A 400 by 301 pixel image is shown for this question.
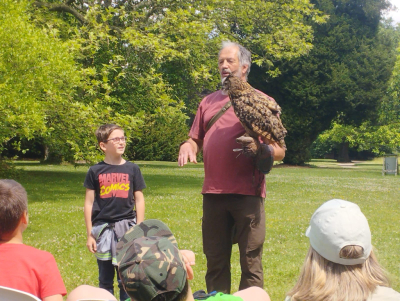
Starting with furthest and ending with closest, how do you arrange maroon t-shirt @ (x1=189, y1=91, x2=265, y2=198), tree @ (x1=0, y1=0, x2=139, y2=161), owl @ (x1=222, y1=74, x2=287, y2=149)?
tree @ (x1=0, y1=0, x2=139, y2=161)
maroon t-shirt @ (x1=189, y1=91, x2=265, y2=198)
owl @ (x1=222, y1=74, x2=287, y2=149)

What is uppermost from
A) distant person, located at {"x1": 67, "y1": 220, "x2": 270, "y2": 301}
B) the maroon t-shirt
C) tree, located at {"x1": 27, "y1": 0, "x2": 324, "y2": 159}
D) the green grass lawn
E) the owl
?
tree, located at {"x1": 27, "y1": 0, "x2": 324, "y2": 159}

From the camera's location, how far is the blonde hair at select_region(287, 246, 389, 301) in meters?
2.11

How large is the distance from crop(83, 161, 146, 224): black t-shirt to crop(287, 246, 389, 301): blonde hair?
2.33 m

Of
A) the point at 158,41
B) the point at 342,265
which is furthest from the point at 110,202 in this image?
the point at 158,41

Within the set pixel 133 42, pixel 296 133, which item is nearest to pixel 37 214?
pixel 133 42

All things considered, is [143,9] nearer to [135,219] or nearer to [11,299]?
[135,219]

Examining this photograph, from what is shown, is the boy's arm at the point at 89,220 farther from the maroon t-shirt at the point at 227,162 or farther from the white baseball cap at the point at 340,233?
the white baseball cap at the point at 340,233

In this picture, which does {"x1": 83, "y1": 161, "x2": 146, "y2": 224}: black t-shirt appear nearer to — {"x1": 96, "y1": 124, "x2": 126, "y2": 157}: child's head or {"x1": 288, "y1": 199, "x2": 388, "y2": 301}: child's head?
{"x1": 96, "y1": 124, "x2": 126, "y2": 157}: child's head

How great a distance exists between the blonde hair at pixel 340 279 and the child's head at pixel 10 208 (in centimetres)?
151

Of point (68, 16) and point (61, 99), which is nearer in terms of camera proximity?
point (61, 99)

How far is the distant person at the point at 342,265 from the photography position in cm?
212

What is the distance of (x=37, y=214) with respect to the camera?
433 inches

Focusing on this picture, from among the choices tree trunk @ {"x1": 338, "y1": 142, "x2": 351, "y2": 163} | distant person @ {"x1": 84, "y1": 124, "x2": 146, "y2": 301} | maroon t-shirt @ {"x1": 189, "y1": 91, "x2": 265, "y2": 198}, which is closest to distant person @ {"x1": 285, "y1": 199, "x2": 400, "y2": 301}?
maroon t-shirt @ {"x1": 189, "y1": 91, "x2": 265, "y2": 198}

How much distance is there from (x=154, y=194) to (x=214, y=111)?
1160 centimetres
